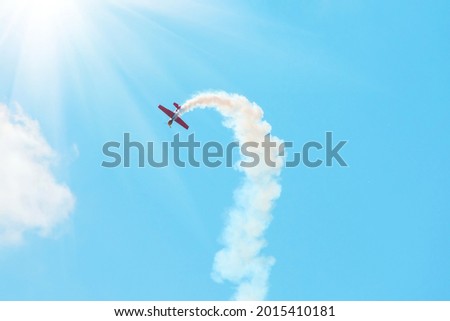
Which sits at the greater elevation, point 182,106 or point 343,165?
point 182,106

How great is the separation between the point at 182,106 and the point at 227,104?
909cm

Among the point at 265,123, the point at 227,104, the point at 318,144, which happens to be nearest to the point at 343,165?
the point at 318,144

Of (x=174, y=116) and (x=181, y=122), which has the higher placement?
(x=174, y=116)

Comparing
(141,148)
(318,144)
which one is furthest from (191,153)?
(318,144)

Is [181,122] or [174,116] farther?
[181,122]

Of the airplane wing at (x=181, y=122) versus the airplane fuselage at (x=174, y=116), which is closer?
the airplane fuselage at (x=174, y=116)

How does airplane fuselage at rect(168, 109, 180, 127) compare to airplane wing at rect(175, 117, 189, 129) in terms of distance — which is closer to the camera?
airplane fuselage at rect(168, 109, 180, 127)
